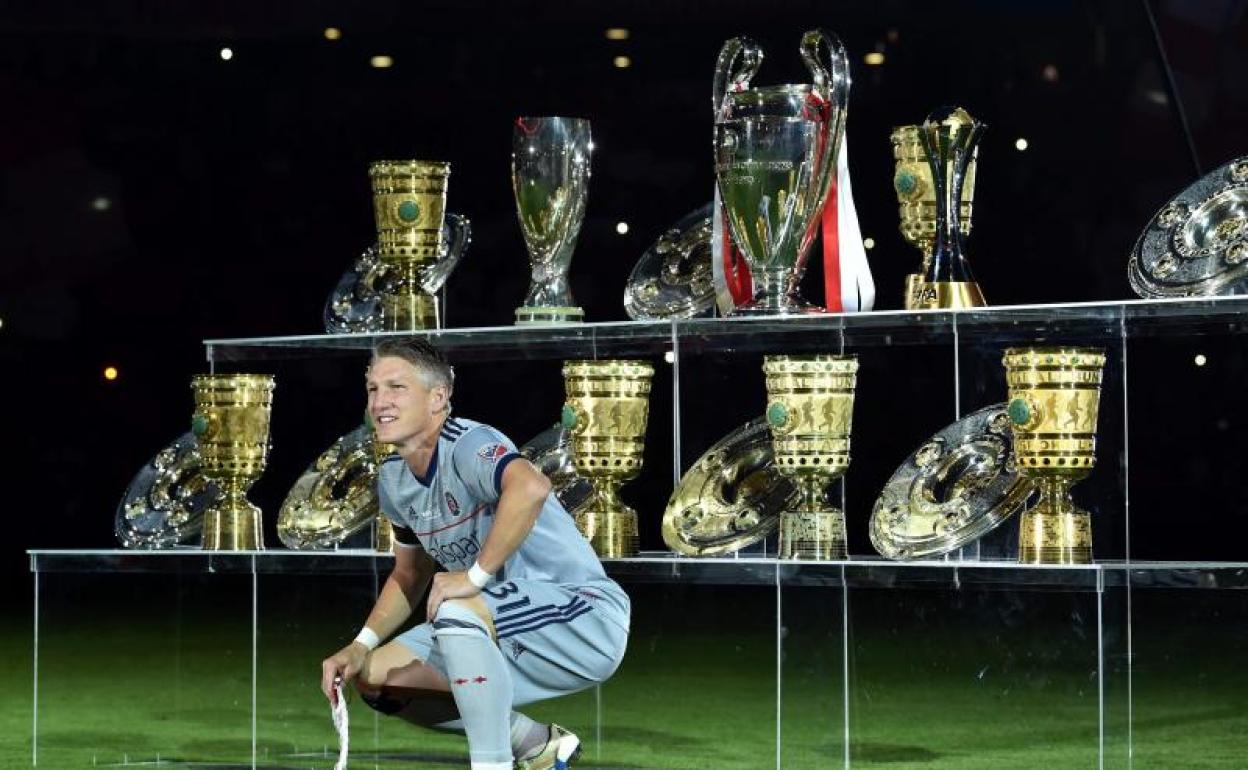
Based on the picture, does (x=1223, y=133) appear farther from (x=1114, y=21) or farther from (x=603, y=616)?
(x=603, y=616)

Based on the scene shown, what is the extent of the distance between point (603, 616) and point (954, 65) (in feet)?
11.8

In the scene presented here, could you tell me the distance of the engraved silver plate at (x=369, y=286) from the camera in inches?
201

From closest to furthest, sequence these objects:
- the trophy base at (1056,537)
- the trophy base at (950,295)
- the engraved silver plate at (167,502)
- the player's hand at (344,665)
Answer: the player's hand at (344,665) → the trophy base at (1056,537) → the trophy base at (950,295) → the engraved silver plate at (167,502)

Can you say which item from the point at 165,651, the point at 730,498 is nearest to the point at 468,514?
the point at 730,498

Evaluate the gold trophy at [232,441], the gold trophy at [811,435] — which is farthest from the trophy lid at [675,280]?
the gold trophy at [232,441]

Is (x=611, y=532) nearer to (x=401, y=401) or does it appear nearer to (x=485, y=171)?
(x=401, y=401)

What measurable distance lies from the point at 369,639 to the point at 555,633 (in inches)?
11.9

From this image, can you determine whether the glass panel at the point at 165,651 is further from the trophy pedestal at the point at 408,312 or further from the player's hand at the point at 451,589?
the player's hand at the point at 451,589

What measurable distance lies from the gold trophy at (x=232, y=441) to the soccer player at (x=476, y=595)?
101 centimetres

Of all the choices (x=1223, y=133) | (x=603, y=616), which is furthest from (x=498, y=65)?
(x=603, y=616)

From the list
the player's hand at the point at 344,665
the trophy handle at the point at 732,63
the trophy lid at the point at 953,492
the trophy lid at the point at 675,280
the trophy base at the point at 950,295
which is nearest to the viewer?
the player's hand at the point at 344,665

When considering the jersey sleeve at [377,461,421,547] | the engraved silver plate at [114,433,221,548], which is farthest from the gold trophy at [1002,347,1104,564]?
the engraved silver plate at [114,433,221,548]

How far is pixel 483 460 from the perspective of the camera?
384 cm

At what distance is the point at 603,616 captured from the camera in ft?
13.0
